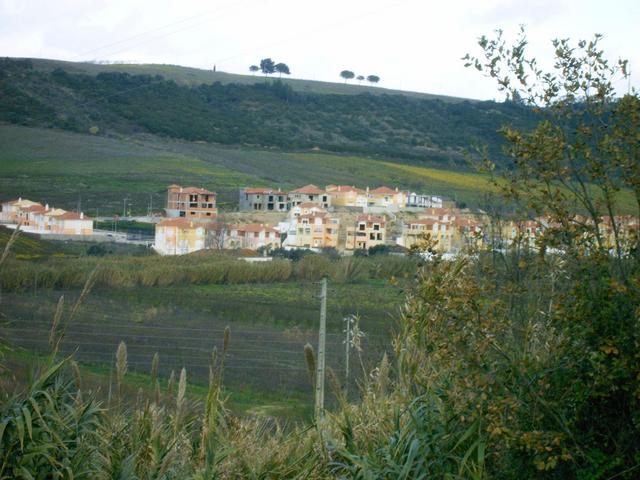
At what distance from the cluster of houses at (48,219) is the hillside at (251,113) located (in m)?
9.89

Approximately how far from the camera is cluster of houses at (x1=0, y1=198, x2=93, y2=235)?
19367 mm

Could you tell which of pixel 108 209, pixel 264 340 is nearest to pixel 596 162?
pixel 264 340

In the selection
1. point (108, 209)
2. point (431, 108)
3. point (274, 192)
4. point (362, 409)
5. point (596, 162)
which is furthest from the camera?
point (431, 108)

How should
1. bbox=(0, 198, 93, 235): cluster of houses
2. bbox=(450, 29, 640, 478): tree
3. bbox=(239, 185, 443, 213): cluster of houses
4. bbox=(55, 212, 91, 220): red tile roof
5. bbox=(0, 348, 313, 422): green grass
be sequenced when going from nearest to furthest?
bbox=(450, 29, 640, 478): tree, bbox=(0, 348, 313, 422): green grass, bbox=(0, 198, 93, 235): cluster of houses, bbox=(55, 212, 91, 220): red tile roof, bbox=(239, 185, 443, 213): cluster of houses

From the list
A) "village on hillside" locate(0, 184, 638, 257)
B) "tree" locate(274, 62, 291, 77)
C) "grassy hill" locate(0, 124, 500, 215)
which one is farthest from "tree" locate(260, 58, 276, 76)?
"village on hillside" locate(0, 184, 638, 257)

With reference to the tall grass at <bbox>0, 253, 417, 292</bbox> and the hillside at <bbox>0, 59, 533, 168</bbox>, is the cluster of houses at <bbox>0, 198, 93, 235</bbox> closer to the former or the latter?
the tall grass at <bbox>0, 253, 417, 292</bbox>

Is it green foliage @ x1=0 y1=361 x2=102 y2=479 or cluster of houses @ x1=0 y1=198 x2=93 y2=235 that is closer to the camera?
green foliage @ x1=0 y1=361 x2=102 y2=479

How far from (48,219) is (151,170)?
1411 cm

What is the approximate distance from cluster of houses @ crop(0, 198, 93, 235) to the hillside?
9.89 meters

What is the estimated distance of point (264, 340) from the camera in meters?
12.2

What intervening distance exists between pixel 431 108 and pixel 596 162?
53.8 metres

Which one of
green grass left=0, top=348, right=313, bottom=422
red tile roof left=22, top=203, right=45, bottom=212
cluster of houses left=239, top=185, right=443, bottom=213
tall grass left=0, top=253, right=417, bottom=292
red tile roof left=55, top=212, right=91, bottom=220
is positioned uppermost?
cluster of houses left=239, top=185, right=443, bottom=213

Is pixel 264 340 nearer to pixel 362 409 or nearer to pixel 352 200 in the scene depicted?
pixel 362 409

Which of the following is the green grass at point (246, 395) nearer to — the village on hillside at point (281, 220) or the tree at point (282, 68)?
the village on hillside at point (281, 220)
